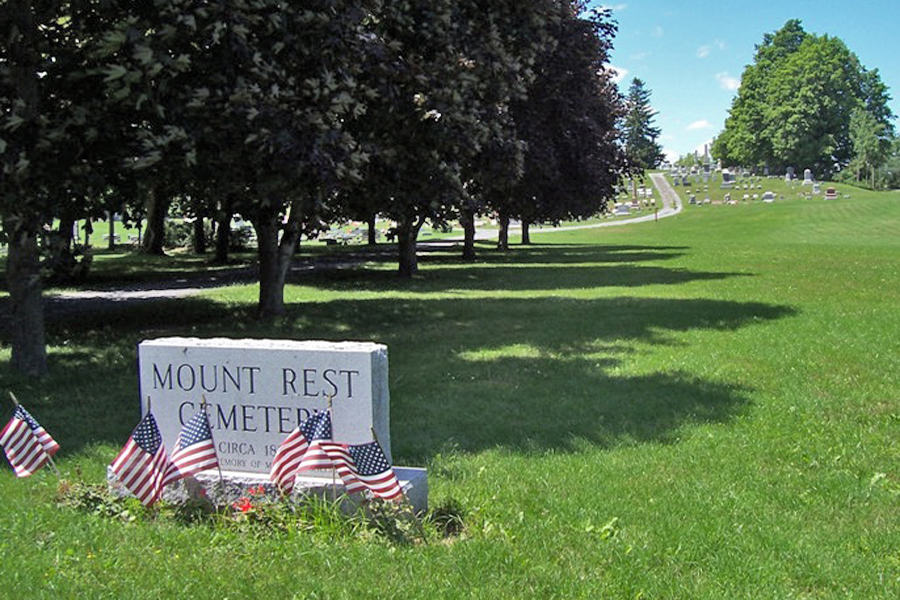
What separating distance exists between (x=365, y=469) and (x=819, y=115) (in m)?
107

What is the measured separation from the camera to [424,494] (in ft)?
16.9

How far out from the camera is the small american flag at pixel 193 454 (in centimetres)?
518

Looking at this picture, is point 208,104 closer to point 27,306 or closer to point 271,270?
point 27,306

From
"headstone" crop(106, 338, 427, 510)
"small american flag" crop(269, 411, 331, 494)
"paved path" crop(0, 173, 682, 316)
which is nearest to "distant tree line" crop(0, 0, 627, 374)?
"headstone" crop(106, 338, 427, 510)

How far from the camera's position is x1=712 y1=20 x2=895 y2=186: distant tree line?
9900cm

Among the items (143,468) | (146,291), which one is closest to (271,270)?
(146,291)

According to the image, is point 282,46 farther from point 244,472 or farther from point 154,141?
point 244,472

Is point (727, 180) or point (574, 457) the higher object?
point (727, 180)

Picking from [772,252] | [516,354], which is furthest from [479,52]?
[772,252]

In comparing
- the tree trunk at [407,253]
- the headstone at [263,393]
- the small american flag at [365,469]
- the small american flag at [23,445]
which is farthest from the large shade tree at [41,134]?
the tree trunk at [407,253]

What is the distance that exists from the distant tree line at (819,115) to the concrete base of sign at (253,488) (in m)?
102

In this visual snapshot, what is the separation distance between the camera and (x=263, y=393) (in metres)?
5.41

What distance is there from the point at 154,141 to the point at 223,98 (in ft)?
2.97

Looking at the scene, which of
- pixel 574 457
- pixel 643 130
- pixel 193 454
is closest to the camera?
pixel 193 454
